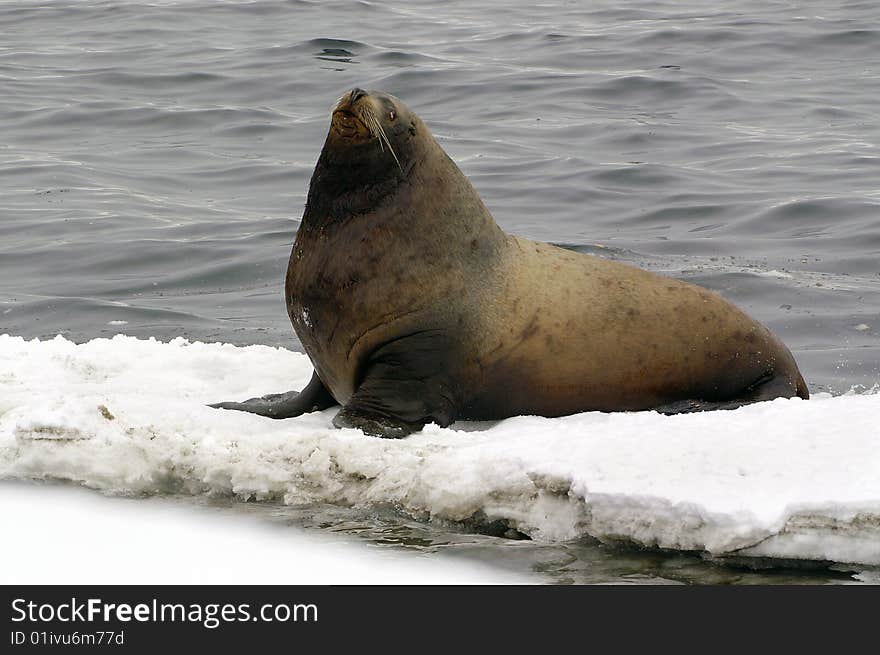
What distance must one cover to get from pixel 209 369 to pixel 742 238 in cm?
494

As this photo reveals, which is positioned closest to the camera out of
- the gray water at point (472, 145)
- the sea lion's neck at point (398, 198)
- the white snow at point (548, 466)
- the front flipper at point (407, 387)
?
the white snow at point (548, 466)

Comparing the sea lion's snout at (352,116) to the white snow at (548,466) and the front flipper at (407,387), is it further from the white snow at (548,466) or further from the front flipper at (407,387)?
the white snow at (548,466)

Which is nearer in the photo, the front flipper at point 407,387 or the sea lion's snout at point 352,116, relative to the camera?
the front flipper at point 407,387

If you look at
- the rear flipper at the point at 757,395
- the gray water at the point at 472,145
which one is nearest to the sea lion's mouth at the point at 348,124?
the rear flipper at the point at 757,395

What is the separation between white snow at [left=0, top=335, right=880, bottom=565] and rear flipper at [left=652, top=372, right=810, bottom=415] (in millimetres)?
451

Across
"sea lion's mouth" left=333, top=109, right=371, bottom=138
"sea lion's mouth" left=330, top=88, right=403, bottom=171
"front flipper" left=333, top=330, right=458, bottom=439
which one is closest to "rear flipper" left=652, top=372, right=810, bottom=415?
"front flipper" left=333, top=330, right=458, bottom=439

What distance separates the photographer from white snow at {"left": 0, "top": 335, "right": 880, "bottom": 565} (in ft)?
13.6

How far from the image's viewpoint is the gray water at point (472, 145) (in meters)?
8.78

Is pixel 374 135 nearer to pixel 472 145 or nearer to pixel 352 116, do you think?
pixel 352 116

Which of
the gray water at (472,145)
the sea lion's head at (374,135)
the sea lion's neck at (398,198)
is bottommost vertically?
the gray water at (472,145)

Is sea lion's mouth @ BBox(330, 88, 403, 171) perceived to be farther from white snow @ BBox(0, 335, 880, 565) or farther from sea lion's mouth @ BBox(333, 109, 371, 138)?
white snow @ BBox(0, 335, 880, 565)

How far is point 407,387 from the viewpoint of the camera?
561 centimetres

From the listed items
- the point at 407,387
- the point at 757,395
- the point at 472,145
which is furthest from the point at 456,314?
the point at 472,145

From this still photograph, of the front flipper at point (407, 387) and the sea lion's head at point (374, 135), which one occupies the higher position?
the sea lion's head at point (374, 135)
